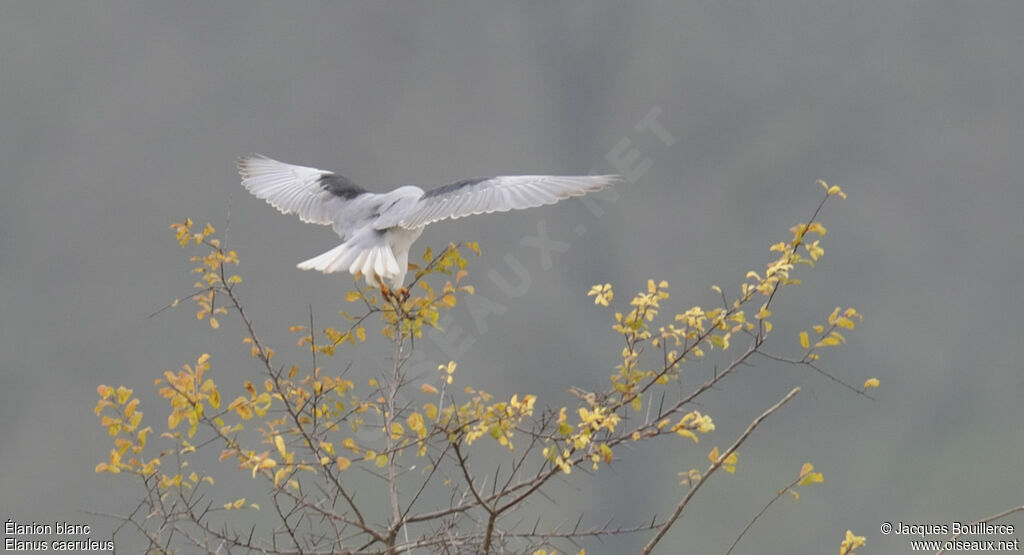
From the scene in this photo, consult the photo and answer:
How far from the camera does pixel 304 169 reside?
5.20 m

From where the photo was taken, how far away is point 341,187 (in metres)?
4.77

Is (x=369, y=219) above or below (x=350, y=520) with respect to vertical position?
above

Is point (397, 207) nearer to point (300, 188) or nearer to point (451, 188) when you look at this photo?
point (451, 188)

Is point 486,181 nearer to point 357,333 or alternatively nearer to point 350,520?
point 357,333

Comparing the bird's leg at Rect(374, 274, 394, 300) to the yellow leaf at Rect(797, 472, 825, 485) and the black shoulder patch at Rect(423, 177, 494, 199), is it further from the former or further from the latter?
the yellow leaf at Rect(797, 472, 825, 485)

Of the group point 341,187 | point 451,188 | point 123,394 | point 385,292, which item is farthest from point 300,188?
point 123,394

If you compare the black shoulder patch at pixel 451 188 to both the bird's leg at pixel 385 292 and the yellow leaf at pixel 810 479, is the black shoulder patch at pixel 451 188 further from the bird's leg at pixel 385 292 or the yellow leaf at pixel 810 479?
the yellow leaf at pixel 810 479

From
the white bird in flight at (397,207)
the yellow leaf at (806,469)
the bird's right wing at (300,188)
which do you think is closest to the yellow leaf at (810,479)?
the yellow leaf at (806,469)

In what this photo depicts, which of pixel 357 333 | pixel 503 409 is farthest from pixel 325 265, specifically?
pixel 503 409

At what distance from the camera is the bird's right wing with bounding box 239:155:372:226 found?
15.3ft

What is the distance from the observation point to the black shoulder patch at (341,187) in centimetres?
471

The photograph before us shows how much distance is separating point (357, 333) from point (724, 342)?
1232mm

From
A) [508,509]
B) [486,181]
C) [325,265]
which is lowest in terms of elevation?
[508,509]

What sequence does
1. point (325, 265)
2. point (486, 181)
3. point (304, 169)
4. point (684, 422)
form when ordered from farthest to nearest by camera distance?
point (304, 169)
point (486, 181)
point (325, 265)
point (684, 422)
